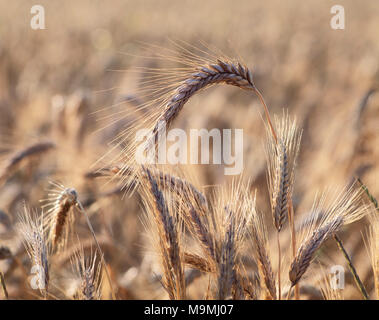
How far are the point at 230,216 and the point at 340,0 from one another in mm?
18371

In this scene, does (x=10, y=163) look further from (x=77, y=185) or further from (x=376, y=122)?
(x=376, y=122)

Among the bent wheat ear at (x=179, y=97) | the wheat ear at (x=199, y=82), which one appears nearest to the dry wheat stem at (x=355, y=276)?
the wheat ear at (x=199, y=82)

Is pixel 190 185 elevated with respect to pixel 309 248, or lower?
elevated

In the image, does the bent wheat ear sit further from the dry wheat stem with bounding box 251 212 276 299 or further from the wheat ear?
the dry wheat stem with bounding box 251 212 276 299

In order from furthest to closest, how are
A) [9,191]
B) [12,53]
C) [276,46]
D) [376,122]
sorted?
[276,46]
[12,53]
[376,122]
[9,191]

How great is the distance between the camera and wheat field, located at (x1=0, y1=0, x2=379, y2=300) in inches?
57.2

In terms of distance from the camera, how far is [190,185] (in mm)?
1526

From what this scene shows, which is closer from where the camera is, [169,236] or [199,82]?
[169,236]

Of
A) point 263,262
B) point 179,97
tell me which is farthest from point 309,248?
point 179,97

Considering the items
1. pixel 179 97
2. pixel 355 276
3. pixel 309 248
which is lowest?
pixel 355 276

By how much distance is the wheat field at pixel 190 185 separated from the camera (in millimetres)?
1452

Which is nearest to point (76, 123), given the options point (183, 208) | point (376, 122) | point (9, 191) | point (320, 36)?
point (9, 191)

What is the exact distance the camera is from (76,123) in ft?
11.5

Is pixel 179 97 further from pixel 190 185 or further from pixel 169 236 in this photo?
pixel 169 236
